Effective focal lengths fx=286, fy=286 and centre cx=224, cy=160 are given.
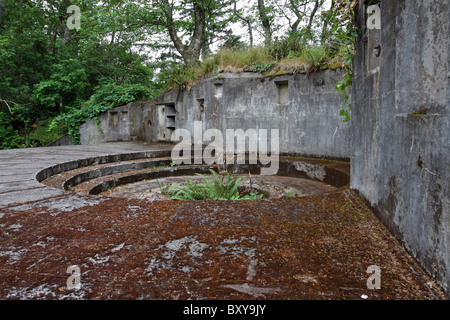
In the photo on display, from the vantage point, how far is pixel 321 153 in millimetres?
5555

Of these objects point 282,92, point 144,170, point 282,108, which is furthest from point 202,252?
point 282,92

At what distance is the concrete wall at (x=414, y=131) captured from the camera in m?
1.05

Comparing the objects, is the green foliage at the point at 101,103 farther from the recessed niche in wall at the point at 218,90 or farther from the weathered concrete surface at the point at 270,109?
the recessed niche in wall at the point at 218,90

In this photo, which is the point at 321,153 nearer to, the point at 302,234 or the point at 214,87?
the point at 214,87

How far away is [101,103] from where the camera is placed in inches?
429

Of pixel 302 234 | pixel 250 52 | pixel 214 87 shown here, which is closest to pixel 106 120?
pixel 214 87

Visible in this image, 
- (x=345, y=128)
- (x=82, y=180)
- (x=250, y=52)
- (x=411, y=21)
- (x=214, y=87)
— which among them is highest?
(x=250, y=52)

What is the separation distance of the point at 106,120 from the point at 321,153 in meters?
8.24

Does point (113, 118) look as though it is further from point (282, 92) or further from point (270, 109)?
point (282, 92)

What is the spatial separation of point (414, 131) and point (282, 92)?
5.09 metres

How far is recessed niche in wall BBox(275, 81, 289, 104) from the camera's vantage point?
610cm

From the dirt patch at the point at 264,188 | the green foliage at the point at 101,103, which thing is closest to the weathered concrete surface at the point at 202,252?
the dirt patch at the point at 264,188

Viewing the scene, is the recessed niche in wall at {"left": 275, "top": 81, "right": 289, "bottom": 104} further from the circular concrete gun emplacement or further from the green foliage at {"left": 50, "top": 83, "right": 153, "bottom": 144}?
the green foliage at {"left": 50, "top": 83, "right": 153, "bottom": 144}
